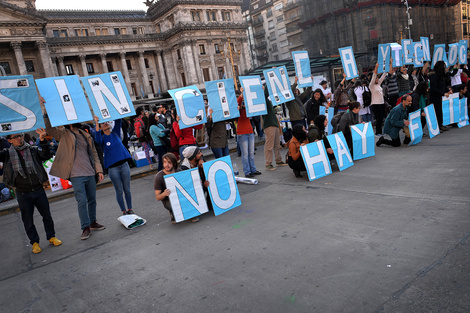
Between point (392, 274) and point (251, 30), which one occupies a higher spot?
point (251, 30)

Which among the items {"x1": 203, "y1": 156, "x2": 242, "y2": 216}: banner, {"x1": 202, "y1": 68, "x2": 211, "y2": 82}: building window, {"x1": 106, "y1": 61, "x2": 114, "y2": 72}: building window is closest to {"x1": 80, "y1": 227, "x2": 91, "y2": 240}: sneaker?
{"x1": 203, "y1": 156, "x2": 242, "y2": 216}: banner

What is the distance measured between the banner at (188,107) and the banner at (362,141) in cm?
342

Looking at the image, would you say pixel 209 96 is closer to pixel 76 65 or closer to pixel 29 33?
pixel 29 33

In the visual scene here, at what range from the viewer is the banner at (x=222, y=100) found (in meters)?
7.03

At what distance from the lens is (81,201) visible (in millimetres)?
5047

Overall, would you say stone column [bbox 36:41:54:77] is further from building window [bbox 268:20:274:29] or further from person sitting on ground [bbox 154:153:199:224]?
person sitting on ground [bbox 154:153:199:224]

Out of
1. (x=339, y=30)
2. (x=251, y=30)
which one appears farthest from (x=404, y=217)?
(x=251, y=30)

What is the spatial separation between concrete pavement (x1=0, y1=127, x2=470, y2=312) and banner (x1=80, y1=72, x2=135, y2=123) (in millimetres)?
1871

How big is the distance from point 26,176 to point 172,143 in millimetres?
3237

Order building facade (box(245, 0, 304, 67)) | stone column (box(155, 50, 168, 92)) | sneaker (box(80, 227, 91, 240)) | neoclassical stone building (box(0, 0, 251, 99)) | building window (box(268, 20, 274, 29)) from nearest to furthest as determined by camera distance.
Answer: sneaker (box(80, 227, 91, 240)) → neoclassical stone building (box(0, 0, 251, 99)) → stone column (box(155, 50, 168, 92)) → building facade (box(245, 0, 304, 67)) → building window (box(268, 20, 274, 29))

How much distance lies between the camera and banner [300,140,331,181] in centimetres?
643

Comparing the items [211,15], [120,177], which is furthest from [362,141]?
[211,15]

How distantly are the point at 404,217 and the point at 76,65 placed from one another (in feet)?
190

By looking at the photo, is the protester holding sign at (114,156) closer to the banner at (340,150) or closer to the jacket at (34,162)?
the jacket at (34,162)
